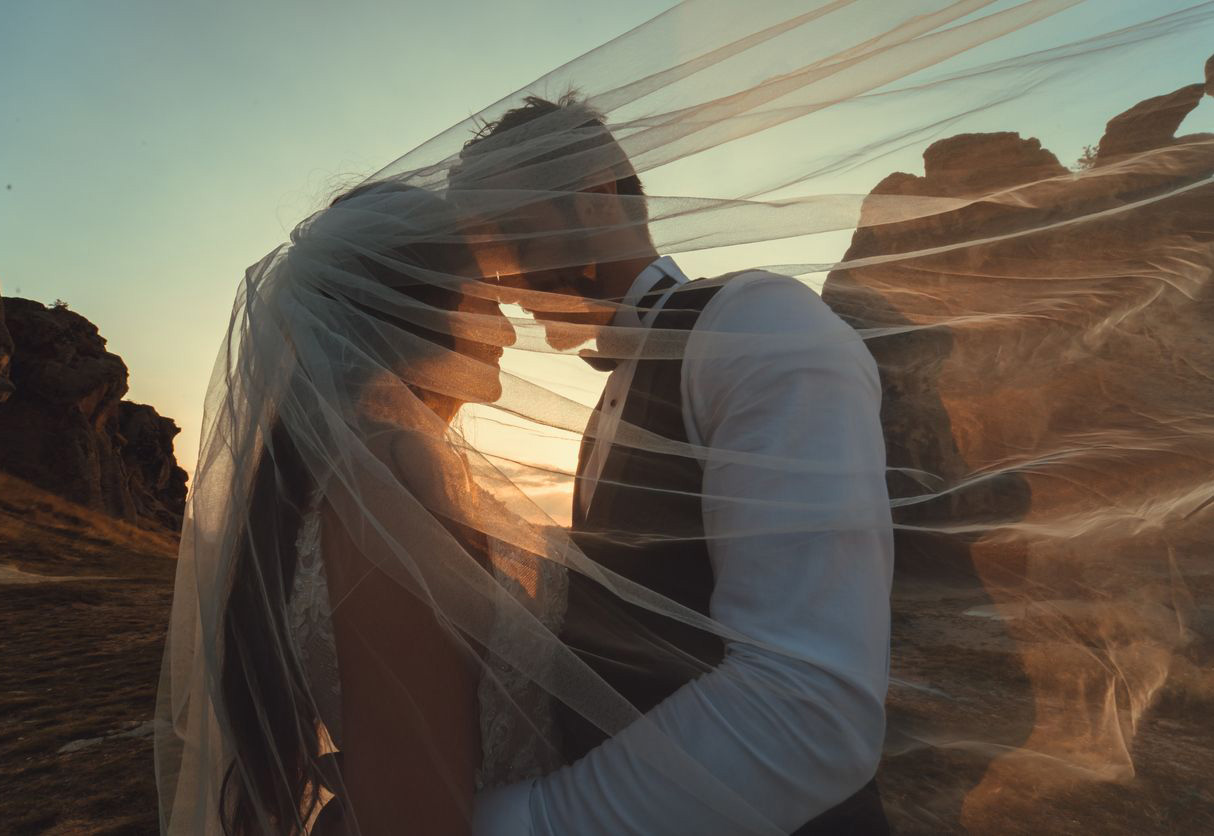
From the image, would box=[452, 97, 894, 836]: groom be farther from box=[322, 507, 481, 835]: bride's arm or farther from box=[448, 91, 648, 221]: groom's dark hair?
box=[322, 507, 481, 835]: bride's arm

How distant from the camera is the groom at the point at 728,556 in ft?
3.50

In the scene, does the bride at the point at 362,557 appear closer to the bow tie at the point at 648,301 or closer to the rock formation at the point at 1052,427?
the bow tie at the point at 648,301

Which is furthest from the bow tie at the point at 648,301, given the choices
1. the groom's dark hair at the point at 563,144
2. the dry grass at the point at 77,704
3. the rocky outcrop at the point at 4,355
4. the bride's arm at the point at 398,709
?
the rocky outcrop at the point at 4,355

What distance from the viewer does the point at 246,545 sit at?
1.38 metres

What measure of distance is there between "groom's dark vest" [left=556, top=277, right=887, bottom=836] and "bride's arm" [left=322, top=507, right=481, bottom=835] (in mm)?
222

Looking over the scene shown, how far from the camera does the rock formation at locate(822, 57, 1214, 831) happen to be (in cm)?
109

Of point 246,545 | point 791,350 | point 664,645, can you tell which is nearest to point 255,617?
point 246,545

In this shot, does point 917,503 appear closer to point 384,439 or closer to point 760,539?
point 760,539

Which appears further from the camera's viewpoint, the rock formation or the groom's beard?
the groom's beard

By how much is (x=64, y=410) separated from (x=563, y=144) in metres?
29.0

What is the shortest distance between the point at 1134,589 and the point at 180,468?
1753 inches

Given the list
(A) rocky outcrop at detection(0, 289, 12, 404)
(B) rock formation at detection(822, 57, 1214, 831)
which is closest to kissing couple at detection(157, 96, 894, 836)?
(B) rock formation at detection(822, 57, 1214, 831)

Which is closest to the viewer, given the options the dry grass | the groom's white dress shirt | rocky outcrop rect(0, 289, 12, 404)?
the groom's white dress shirt

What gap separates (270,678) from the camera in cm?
131
